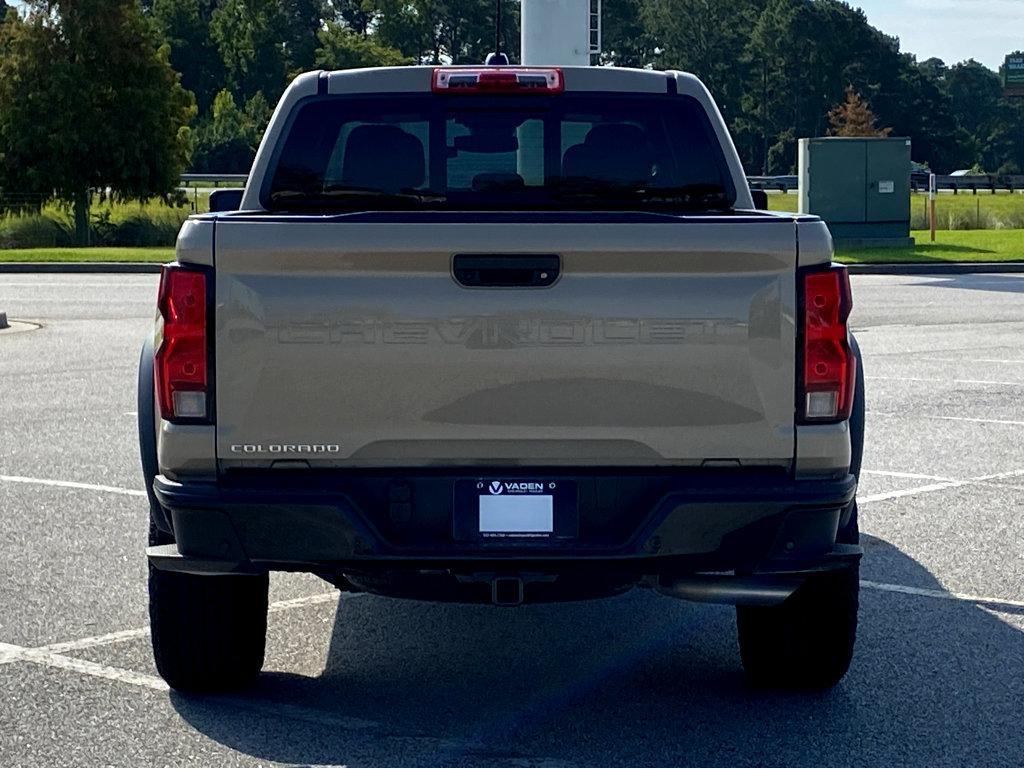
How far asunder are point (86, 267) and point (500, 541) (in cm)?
2901

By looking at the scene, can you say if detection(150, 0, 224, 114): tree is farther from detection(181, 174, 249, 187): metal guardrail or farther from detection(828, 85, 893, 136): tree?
detection(828, 85, 893, 136): tree

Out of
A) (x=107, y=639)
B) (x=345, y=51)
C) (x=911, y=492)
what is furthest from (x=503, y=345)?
(x=345, y=51)

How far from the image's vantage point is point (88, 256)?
114 ft

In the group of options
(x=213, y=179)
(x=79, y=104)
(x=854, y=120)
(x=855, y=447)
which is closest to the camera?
(x=855, y=447)

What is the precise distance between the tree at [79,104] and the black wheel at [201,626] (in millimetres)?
38863

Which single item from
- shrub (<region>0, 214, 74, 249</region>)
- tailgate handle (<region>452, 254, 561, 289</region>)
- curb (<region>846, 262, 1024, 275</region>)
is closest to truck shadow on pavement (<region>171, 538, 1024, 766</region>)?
tailgate handle (<region>452, 254, 561, 289</region>)

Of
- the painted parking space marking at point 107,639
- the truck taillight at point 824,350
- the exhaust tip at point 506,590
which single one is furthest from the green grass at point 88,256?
the truck taillight at point 824,350

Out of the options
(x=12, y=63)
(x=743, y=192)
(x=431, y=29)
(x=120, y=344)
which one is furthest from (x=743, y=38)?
(x=743, y=192)

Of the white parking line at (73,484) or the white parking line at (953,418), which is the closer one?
the white parking line at (73,484)

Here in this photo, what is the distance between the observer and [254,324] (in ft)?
15.3

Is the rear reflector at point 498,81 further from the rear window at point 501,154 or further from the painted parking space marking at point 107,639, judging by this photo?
the painted parking space marking at point 107,639

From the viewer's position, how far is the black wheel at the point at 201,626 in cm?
533

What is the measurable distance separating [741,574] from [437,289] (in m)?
1.18

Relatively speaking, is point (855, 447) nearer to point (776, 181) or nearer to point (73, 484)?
point (73, 484)
